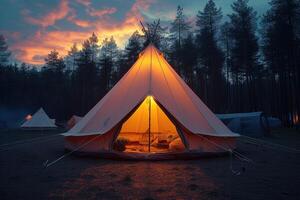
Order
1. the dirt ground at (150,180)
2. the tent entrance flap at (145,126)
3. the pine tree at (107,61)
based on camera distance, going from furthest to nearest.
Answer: the pine tree at (107,61)
the tent entrance flap at (145,126)
the dirt ground at (150,180)

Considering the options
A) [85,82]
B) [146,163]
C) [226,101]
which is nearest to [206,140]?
[146,163]

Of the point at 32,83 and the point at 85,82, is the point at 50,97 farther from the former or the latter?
the point at 85,82

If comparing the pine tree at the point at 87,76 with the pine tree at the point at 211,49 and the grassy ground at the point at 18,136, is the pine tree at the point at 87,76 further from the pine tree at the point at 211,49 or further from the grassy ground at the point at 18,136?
the grassy ground at the point at 18,136

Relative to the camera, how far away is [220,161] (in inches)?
291

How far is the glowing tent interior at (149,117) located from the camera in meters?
7.64

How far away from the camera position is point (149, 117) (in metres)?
8.13

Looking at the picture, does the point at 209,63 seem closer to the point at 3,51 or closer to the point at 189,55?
the point at 189,55

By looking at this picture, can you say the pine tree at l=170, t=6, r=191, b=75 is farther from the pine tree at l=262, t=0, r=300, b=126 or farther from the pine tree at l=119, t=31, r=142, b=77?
the pine tree at l=262, t=0, r=300, b=126

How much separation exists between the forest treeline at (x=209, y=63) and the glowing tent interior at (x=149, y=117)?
4.68 m

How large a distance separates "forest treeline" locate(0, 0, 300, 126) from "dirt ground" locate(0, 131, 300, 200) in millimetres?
7930

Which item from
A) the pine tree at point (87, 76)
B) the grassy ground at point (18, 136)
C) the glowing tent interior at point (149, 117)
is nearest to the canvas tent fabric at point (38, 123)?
the grassy ground at point (18, 136)

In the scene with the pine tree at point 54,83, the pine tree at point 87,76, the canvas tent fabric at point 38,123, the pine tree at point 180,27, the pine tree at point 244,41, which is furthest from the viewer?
the pine tree at point 54,83

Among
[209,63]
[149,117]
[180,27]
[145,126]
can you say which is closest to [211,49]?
[209,63]

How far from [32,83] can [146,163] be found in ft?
152
